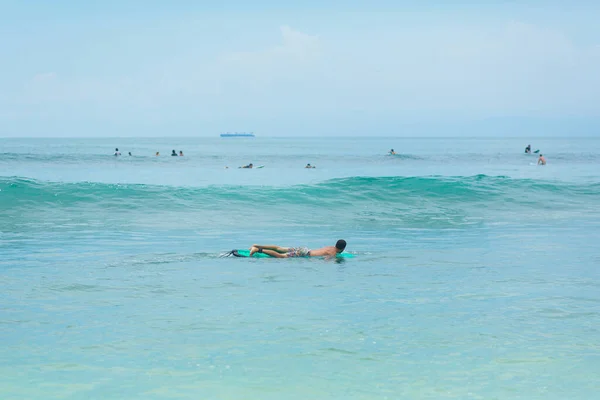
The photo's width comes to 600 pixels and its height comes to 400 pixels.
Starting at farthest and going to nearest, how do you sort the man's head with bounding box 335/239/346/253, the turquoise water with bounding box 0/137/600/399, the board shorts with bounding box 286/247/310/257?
the board shorts with bounding box 286/247/310/257 → the man's head with bounding box 335/239/346/253 → the turquoise water with bounding box 0/137/600/399

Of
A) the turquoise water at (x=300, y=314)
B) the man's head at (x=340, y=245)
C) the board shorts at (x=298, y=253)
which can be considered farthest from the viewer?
the board shorts at (x=298, y=253)

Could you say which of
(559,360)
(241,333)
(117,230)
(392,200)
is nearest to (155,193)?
(117,230)

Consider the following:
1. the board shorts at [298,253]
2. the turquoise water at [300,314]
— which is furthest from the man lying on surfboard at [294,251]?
the turquoise water at [300,314]

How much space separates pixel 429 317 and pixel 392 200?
72.8ft

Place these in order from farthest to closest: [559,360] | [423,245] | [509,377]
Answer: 1. [423,245]
2. [559,360]
3. [509,377]

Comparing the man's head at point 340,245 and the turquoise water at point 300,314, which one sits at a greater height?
the man's head at point 340,245

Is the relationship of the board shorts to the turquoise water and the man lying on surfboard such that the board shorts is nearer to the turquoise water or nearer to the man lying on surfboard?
the man lying on surfboard

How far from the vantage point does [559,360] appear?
819 cm

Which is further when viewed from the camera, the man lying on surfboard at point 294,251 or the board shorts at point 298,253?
the board shorts at point 298,253

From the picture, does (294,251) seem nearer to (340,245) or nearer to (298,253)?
(298,253)

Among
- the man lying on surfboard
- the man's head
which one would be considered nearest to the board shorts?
the man lying on surfboard

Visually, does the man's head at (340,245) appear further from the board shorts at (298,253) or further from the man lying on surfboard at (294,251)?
the board shorts at (298,253)

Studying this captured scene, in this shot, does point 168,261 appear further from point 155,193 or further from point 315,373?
point 155,193

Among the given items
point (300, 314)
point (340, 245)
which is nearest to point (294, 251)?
point (340, 245)
